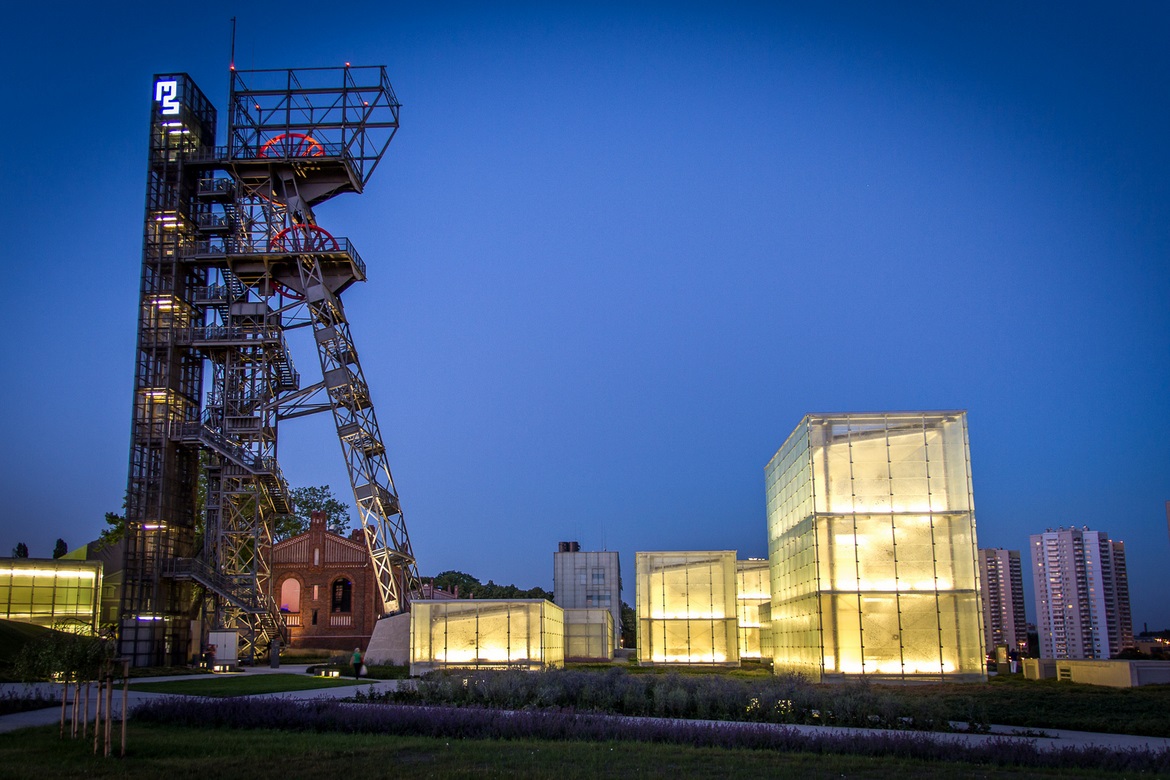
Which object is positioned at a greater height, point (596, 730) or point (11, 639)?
point (11, 639)

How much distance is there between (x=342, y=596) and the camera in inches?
2515

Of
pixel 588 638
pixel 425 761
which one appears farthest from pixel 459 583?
pixel 425 761

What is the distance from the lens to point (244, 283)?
53.3 metres

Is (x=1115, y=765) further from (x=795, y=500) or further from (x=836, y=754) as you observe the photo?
(x=795, y=500)

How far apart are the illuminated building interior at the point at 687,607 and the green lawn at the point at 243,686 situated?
22.6 m

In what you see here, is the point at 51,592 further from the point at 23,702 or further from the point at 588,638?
the point at 588,638

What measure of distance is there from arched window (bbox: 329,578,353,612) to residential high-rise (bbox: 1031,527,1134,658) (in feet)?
435

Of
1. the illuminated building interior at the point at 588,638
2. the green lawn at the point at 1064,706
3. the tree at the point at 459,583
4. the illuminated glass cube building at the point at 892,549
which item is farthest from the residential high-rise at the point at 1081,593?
the green lawn at the point at 1064,706

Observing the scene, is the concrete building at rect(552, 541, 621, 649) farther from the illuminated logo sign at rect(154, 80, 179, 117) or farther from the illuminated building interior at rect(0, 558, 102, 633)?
the illuminated logo sign at rect(154, 80, 179, 117)

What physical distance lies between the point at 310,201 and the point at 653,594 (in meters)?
30.1

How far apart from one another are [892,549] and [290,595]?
144 ft

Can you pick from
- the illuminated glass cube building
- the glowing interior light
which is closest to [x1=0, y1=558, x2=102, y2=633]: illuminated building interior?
the glowing interior light

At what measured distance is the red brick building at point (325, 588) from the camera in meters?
62.5

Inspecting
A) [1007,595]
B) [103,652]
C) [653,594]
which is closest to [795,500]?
[653,594]
